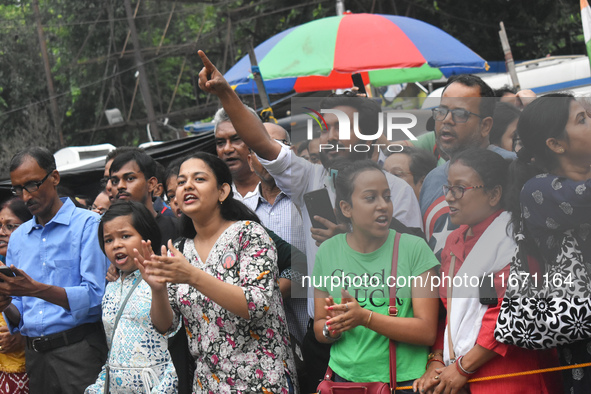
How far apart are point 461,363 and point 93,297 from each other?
7.47ft

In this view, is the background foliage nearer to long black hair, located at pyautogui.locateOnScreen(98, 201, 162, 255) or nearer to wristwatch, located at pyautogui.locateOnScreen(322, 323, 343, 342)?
long black hair, located at pyautogui.locateOnScreen(98, 201, 162, 255)

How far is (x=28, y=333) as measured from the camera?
4207 millimetres

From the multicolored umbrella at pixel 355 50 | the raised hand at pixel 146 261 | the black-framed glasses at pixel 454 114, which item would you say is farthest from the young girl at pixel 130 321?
the multicolored umbrella at pixel 355 50

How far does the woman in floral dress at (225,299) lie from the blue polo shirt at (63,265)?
1.02 m

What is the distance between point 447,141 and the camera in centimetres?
291

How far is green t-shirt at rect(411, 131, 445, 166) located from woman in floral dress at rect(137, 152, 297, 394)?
0.81m

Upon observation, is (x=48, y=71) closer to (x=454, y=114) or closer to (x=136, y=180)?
(x=136, y=180)

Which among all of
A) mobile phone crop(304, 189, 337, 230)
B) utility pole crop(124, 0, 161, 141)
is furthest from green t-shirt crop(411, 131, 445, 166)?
utility pole crop(124, 0, 161, 141)

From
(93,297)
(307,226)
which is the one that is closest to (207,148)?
(93,297)

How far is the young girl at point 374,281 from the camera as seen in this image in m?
2.93

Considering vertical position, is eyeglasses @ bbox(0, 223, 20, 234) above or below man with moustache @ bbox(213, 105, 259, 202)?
below

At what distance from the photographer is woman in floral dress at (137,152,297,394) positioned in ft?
9.87

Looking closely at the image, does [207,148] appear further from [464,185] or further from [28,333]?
[464,185]

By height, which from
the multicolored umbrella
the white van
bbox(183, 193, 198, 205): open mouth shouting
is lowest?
the white van
